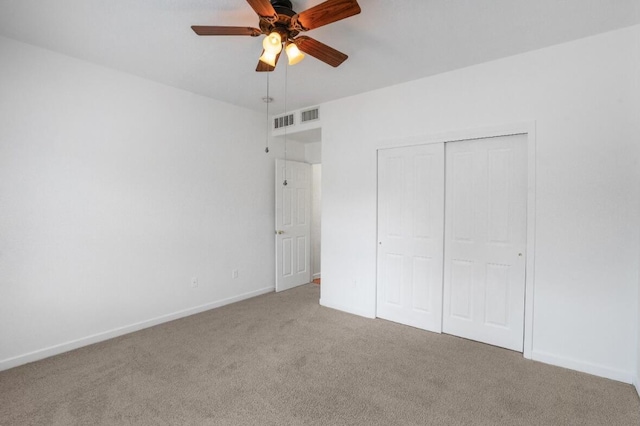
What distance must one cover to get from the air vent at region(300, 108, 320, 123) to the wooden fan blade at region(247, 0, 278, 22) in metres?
2.32

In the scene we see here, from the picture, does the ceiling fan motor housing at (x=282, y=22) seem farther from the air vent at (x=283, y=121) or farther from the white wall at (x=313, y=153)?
the white wall at (x=313, y=153)

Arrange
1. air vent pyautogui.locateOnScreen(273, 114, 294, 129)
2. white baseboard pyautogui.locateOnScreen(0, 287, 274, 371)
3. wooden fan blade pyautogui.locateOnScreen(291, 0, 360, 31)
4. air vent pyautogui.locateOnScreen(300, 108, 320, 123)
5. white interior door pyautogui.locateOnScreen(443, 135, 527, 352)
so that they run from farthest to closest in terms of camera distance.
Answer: air vent pyautogui.locateOnScreen(273, 114, 294, 129), air vent pyautogui.locateOnScreen(300, 108, 320, 123), white interior door pyautogui.locateOnScreen(443, 135, 527, 352), white baseboard pyautogui.locateOnScreen(0, 287, 274, 371), wooden fan blade pyautogui.locateOnScreen(291, 0, 360, 31)

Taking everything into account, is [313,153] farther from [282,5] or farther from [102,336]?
[102,336]

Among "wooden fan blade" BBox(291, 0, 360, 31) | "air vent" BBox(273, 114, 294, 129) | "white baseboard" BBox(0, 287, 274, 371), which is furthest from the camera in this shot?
"air vent" BBox(273, 114, 294, 129)


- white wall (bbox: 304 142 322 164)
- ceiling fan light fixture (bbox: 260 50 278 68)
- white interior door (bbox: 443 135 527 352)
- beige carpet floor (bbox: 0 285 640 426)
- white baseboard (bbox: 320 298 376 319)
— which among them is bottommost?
beige carpet floor (bbox: 0 285 640 426)

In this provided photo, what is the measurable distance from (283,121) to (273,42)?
2641mm

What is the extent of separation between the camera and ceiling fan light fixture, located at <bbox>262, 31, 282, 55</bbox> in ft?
6.83

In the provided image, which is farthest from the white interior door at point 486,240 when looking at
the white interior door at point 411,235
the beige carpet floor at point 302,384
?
the beige carpet floor at point 302,384

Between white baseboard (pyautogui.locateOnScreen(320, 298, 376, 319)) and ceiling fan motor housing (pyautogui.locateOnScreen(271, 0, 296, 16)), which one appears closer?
ceiling fan motor housing (pyautogui.locateOnScreen(271, 0, 296, 16))

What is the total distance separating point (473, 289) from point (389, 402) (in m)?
1.55

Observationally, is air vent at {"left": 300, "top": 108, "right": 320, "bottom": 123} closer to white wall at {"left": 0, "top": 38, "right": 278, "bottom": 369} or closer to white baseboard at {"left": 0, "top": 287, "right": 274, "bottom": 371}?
white wall at {"left": 0, "top": 38, "right": 278, "bottom": 369}

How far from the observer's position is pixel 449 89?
3.24m

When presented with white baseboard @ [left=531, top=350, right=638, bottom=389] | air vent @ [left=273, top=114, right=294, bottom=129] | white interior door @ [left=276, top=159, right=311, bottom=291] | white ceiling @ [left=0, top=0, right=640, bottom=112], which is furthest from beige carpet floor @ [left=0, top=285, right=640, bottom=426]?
air vent @ [left=273, top=114, right=294, bottom=129]

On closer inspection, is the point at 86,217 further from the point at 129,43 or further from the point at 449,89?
the point at 449,89
